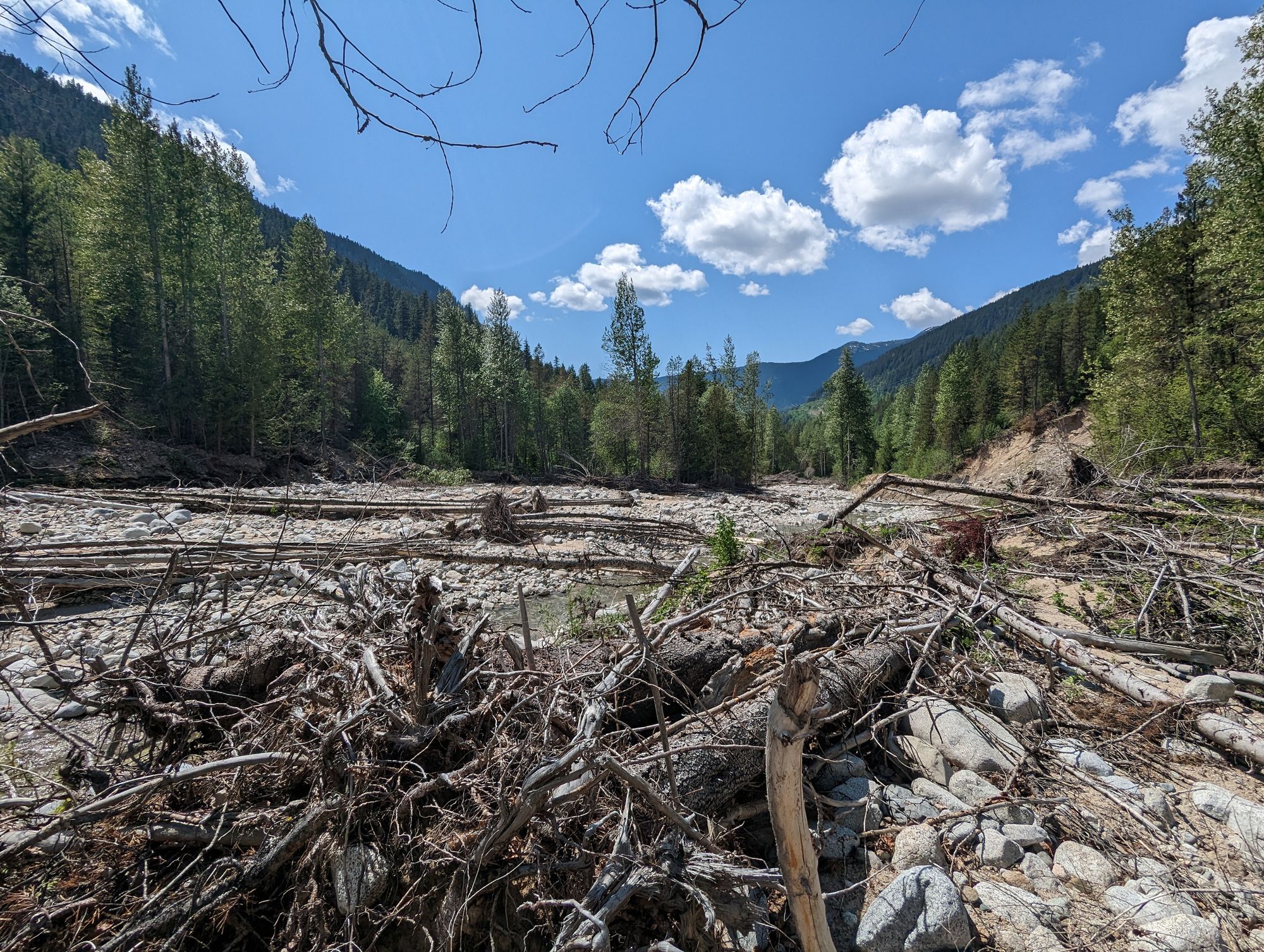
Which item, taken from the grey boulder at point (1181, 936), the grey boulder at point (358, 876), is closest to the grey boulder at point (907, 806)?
the grey boulder at point (1181, 936)

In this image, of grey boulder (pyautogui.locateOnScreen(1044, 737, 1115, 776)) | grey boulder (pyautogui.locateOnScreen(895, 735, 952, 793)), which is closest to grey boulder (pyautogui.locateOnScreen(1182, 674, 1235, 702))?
grey boulder (pyautogui.locateOnScreen(1044, 737, 1115, 776))

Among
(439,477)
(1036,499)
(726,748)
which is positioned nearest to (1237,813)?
(726,748)

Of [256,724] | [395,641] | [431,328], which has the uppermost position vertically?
[431,328]

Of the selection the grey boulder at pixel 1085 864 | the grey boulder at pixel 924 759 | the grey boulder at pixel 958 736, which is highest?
the grey boulder at pixel 958 736

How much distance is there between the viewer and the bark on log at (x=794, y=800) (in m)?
1.89

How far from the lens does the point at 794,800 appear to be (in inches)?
80.3

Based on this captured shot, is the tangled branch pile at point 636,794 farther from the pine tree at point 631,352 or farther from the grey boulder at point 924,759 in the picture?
the pine tree at point 631,352

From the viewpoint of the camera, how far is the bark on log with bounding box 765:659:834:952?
1.89 metres

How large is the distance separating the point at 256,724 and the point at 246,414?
2606cm

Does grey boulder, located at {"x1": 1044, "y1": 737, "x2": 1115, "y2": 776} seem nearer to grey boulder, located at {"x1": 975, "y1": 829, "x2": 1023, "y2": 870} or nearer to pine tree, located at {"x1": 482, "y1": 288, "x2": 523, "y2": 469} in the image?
grey boulder, located at {"x1": 975, "y1": 829, "x2": 1023, "y2": 870}

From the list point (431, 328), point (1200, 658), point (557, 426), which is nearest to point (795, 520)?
point (1200, 658)

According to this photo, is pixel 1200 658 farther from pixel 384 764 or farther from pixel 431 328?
pixel 431 328

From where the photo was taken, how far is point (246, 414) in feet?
78.9

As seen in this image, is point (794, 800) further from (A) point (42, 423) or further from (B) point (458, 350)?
(B) point (458, 350)
